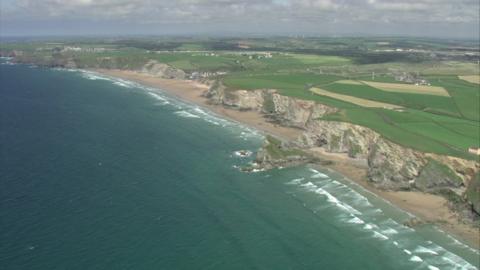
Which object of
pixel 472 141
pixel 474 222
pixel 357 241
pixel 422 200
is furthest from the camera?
pixel 472 141

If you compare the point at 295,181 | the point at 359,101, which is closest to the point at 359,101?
the point at 359,101

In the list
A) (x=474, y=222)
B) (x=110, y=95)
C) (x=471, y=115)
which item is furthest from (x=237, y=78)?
(x=474, y=222)

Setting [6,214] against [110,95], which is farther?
[110,95]

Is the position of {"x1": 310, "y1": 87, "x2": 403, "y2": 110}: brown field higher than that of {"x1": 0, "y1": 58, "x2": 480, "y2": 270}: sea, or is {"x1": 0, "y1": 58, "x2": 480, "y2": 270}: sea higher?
{"x1": 310, "y1": 87, "x2": 403, "y2": 110}: brown field

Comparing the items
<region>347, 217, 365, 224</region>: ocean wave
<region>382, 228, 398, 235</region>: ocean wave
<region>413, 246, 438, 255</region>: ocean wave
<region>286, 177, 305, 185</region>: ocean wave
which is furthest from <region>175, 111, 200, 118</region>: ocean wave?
<region>413, 246, 438, 255</region>: ocean wave

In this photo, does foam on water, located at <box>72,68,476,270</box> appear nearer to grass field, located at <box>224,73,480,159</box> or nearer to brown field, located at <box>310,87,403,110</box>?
grass field, located at <box>224,73,480,159</box>

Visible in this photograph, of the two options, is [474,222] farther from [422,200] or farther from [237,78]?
[237,78]

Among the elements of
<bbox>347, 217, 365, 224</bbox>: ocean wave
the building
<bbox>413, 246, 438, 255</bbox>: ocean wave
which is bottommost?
<bbox>413, 246, 438, 255</bbox>: ocean wave

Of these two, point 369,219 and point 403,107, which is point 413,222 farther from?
point 403,107
